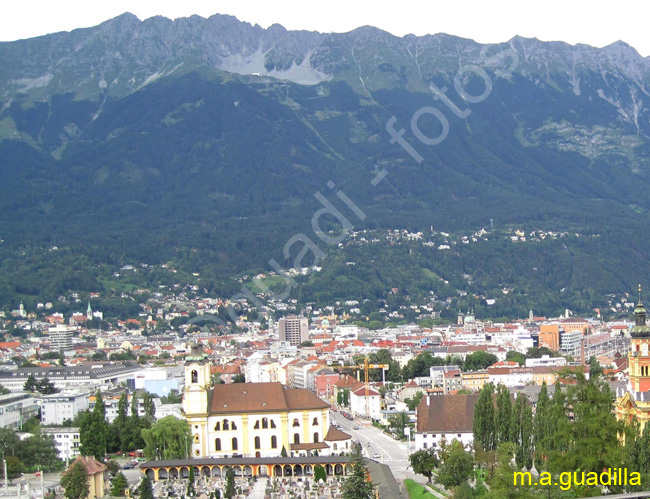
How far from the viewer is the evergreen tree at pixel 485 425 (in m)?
51.6

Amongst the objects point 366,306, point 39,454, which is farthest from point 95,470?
point 366,306

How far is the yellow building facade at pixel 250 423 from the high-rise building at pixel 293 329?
84514 millimetres

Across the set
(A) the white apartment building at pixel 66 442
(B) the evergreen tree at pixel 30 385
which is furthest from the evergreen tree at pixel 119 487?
(B) the evergreen tree at pixel 30 385

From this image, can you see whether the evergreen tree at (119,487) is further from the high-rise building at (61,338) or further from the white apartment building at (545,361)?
the high-rise building at (61,338)

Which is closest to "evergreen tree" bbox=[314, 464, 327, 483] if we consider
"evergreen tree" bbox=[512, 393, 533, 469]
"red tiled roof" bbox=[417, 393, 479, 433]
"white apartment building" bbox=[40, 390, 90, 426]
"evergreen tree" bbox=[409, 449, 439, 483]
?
"evergreen tree" bbox=[409, 449, 439, 483]

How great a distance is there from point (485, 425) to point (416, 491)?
5.29 metres

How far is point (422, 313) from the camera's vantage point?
590 ft

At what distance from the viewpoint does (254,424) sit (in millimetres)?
59531

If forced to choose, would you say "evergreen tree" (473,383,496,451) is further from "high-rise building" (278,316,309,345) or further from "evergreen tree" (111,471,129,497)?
"high-rise building" (278,316,309,345)

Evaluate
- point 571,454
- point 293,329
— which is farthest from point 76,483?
point 293,329

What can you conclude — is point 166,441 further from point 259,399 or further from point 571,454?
point 571,454

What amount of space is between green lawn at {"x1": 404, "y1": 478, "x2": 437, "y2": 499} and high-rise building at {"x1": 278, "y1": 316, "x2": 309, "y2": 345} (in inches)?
A: 3747

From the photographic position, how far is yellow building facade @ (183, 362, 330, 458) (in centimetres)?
5909

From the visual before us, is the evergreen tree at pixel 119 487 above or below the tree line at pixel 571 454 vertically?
below
